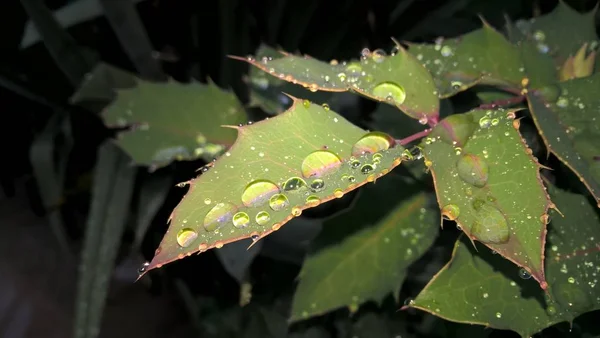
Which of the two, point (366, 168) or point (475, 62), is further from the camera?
point (475, 62)

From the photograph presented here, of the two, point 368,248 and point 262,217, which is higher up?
point 262,217

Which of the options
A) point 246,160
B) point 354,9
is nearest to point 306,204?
point 246,160

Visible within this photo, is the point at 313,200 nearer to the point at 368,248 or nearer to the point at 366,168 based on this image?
the point at 366,168

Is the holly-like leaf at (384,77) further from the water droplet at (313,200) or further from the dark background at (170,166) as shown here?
the dark background at (170,166)

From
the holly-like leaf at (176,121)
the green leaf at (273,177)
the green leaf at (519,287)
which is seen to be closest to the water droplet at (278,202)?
the green leaf at (273,177)

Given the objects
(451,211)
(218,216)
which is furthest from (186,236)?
(451,211)

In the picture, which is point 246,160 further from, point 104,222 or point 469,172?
point 104,222
